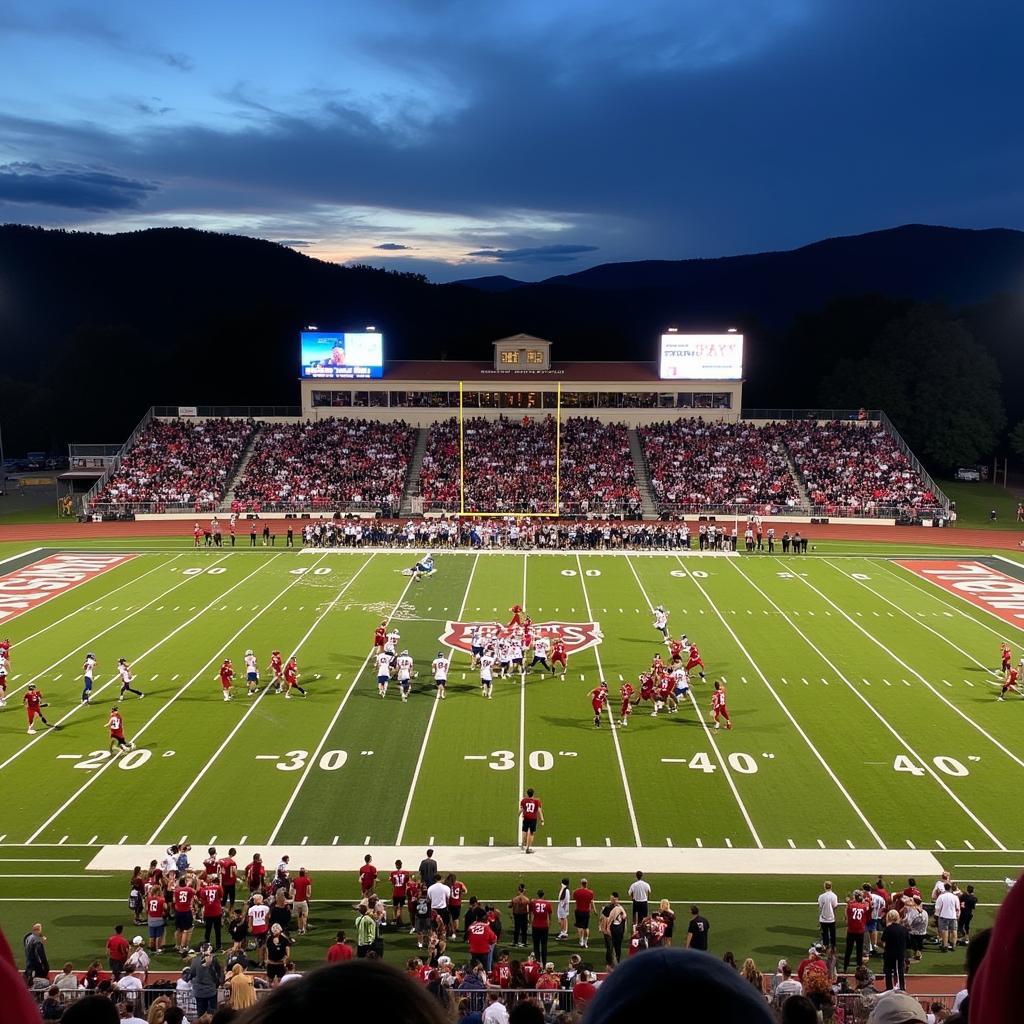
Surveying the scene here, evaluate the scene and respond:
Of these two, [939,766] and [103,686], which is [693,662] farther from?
[103,686]

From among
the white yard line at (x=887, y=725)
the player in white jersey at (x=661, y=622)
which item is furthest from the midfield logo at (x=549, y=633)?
the white yard line at (x=887, y=725)

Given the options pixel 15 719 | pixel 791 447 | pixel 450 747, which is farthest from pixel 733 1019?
pixel 791 447

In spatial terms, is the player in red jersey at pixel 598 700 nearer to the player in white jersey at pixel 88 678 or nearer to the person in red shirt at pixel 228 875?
the person in red shirt at pixel 228 875

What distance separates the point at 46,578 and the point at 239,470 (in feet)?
60.9

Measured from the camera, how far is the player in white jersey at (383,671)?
74.9 feet

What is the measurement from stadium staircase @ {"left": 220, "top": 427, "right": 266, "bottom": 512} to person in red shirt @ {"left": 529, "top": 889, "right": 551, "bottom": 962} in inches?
1546

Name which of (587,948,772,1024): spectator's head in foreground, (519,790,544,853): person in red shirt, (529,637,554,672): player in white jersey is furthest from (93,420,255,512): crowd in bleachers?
(587,948,772,1024): spectator's head in foreground

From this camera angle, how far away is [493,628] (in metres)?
27.9

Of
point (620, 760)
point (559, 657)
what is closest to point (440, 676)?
point (559, 657)

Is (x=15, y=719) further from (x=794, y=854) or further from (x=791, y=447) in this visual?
(x=791, y=447)

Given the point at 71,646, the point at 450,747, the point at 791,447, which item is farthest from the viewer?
the point at 791,447

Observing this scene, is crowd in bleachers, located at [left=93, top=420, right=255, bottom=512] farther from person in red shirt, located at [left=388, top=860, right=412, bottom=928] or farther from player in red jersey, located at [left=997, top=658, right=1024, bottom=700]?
person in red shirt, located at [left=388, top=860, right=412, bottom=928]

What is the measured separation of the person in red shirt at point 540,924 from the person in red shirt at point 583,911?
1.55ft

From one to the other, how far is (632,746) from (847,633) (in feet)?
34.6
